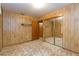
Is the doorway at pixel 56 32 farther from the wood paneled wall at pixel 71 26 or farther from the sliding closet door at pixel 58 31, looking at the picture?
the wood paneled wall at pixel 71 26

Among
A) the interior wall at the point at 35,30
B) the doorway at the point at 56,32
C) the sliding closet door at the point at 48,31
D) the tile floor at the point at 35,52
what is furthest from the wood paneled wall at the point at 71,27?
the interior wall at the point at 35,30

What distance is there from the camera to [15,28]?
4777 millimetres

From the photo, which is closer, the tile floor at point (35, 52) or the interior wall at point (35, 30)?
the tile floor at point (35, 52)

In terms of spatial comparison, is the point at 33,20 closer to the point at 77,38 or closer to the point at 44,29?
the point at 44,29

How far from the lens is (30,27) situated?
19.5 feet

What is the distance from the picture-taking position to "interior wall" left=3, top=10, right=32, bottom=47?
4207mm

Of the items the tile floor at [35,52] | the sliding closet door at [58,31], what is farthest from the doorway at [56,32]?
the tile floor at [35,52]

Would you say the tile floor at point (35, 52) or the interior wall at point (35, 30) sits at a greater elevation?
the interior wall at point (35, 30)

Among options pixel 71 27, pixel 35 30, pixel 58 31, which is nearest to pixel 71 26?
pixel 71 27

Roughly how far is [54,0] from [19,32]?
4.60 meters

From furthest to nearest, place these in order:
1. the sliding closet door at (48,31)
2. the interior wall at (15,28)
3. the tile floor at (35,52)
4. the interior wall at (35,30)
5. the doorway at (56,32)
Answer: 1. the interior wall at (35,30)
2. the sliding closet door at (48,31)
3. the doorway at (56,32)
4. the interior wall at (15,28)
5. the tile floor at (35,52)

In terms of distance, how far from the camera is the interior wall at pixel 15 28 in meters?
4.21

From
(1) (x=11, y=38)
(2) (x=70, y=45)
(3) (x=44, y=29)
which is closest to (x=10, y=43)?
(1) (x=11, y=38)

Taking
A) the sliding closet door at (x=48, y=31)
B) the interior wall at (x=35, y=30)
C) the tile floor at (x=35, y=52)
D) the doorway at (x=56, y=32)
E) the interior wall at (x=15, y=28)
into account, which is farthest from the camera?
the interior wall at (x=35, y=30)
